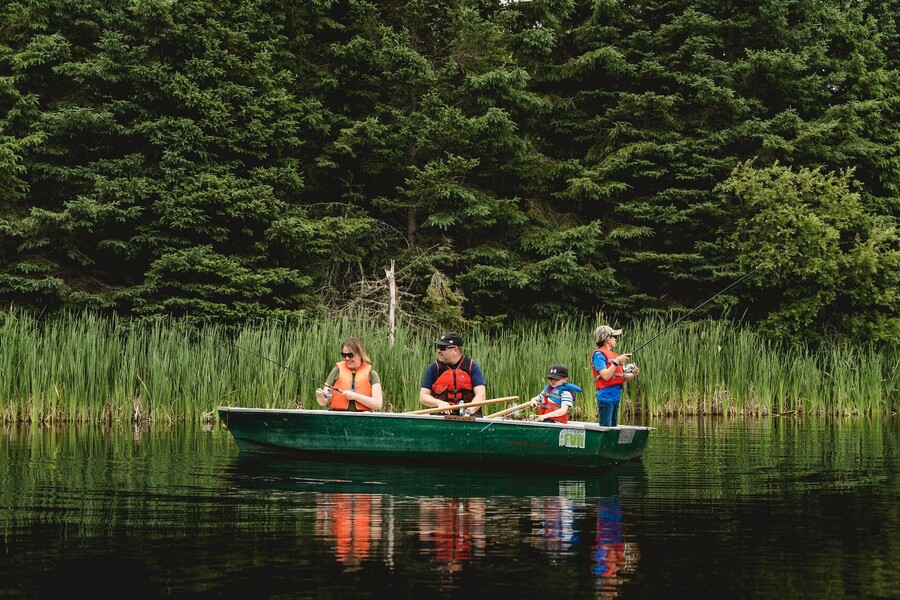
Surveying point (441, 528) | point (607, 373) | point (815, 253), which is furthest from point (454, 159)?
point (441, 528)

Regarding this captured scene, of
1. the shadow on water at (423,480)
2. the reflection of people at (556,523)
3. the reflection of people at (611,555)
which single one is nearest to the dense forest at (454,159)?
the shadow on water at (423,480)

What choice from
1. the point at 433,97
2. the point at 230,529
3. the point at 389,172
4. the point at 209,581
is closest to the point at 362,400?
the point at 230,529

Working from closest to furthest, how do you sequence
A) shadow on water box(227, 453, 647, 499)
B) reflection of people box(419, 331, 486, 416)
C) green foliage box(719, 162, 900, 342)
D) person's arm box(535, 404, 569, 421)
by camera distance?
shadow on water box(227, 453, 647, 499) → person's arm box(535, 404, 569, 421) → reflection of people box(419, 331, 486, 416) → green foliage box(719, 162, 900, 342)

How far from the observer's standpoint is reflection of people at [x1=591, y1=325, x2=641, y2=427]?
11.4 metres

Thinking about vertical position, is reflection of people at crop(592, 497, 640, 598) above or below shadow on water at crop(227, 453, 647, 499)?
below

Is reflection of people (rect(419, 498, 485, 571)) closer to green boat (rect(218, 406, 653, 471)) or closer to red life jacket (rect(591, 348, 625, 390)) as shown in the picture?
green boat (rect(218, 406, 653, 471))

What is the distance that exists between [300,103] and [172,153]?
360 centimetres

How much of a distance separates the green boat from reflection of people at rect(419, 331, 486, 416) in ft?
1.46

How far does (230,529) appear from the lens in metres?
7.08

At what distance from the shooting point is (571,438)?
10.5m

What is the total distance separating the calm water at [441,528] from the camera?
5594 millimetres

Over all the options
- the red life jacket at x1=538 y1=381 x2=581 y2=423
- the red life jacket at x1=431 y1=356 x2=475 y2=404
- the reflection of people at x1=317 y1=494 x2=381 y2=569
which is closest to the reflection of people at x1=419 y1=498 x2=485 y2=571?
the reflection of people at x1=317 y1=494 x2=381 y2=569

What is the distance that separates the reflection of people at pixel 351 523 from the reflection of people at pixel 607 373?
3407mm

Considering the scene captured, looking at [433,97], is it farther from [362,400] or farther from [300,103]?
[362,400]
